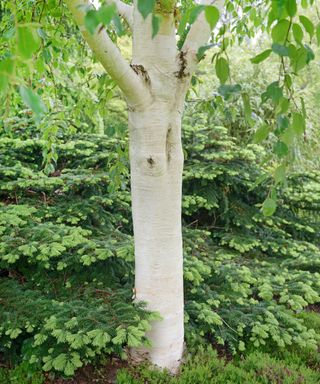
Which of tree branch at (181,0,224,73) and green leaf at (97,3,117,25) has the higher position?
tree branch at (181,0,224,73)

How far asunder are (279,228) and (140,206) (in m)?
2.24

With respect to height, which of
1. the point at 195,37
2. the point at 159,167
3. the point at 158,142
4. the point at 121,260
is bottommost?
the point at 121,260

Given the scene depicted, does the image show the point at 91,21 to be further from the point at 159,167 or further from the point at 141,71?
the point at 159,167

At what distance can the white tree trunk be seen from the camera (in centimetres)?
182

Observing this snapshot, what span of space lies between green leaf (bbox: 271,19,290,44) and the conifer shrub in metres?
1.31

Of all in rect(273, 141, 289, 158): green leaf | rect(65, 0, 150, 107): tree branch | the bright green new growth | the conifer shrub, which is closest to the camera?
rect(273, 141, 289, 158): green leaf

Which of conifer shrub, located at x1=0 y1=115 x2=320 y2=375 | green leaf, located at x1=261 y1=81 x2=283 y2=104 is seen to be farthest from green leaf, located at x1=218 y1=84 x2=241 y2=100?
conifer shrub, located at x1=0 y1=115 x2=320 y2=375

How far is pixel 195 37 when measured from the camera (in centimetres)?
175

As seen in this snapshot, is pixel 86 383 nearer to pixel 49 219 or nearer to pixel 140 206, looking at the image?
pixel 140 206

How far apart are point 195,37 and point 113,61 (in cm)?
48

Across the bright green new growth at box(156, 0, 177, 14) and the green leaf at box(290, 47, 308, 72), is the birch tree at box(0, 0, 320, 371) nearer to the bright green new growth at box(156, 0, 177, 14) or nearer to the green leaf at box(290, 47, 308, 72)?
the bright green new growth at box(156, 0, 177, 14)

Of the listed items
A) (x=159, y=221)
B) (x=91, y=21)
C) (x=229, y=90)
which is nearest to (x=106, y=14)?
(x=91, y=21)

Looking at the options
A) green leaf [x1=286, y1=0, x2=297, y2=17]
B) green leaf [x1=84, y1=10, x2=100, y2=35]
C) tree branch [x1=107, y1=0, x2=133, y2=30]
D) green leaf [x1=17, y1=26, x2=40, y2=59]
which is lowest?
green leaf [x1=17, y1=26, x2=40, y2=59]

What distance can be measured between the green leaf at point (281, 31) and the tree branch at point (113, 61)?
65 centimetres
